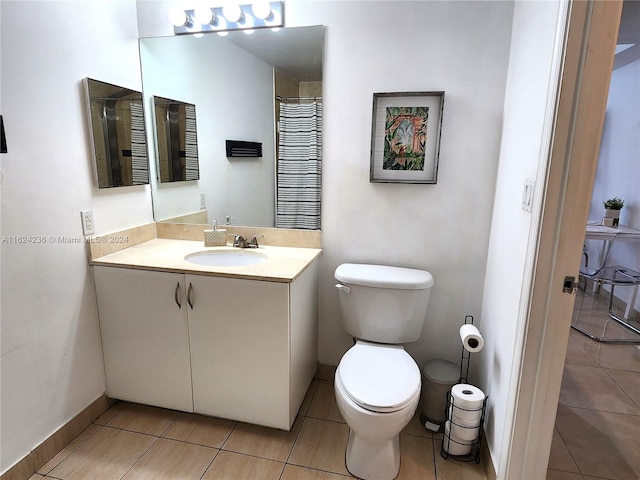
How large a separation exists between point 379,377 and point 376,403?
172mm

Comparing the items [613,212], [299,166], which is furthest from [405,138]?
[613,212]

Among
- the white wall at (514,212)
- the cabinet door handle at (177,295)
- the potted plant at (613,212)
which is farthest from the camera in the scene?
the potted plant at (613,212)

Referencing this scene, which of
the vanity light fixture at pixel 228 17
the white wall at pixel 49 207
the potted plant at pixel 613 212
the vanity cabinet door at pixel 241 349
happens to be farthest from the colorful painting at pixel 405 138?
the potted plant at pixel 613 212

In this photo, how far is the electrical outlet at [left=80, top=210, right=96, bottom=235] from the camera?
1.73 m

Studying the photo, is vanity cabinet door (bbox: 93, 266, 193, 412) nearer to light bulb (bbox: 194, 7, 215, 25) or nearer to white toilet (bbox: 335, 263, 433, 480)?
white toilet (bbox: 335, 263, 433, 480)

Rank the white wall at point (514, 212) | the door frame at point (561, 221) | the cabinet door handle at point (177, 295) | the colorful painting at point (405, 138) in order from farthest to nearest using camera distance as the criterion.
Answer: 1. the colorful painting at point (405, 138)
2. the cabinet door handle at point (177, 295)
3. the white wall at point (514, 212)
4. the door frame at point (561, 221)

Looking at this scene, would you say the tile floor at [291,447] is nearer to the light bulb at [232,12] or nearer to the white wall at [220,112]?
the white wall at [220,112]

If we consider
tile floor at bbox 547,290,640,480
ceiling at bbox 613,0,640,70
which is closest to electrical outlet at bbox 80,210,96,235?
tile floor at bbox 547,290,640,480

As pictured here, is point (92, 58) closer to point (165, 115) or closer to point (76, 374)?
point (165, 115)

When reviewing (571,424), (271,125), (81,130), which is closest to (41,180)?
(81,130)

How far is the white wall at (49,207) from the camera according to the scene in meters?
1.40

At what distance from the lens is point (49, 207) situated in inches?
61.0

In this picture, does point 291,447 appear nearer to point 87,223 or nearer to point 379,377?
point 379,377

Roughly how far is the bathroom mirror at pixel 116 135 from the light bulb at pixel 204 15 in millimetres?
517
